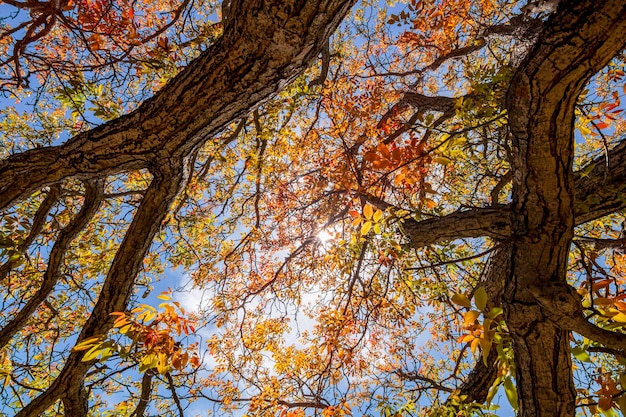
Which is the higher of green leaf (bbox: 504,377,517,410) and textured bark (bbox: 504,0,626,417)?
textured bark (bbox: 504,0,626,417)

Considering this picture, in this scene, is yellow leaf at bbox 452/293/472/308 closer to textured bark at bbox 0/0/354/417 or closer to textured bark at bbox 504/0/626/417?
textured bark at bbox 504/0/626/417

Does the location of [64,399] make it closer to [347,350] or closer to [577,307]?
[347,350]

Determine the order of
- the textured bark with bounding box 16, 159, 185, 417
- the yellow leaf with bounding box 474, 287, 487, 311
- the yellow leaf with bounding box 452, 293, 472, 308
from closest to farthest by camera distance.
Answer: the yellow leaf with bounding box 474, 287, 487, 311, the yellow leaf with bounding box 452, 293, 472, 308, the textured bark with bounding box 16, 159, 185, 417

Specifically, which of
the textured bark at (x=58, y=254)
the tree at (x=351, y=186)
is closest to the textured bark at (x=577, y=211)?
the tree at (x=351, y=186)

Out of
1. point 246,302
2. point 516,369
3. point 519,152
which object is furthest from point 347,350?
point 519,152

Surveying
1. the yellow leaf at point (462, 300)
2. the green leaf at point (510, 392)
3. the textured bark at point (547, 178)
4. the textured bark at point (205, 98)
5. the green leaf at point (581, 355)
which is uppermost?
the textured bark at point (205, 98)

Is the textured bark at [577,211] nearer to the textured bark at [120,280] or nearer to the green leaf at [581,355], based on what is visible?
the green leaf at [581,355]

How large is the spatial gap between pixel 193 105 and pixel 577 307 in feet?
8.09

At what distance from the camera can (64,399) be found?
2549mm

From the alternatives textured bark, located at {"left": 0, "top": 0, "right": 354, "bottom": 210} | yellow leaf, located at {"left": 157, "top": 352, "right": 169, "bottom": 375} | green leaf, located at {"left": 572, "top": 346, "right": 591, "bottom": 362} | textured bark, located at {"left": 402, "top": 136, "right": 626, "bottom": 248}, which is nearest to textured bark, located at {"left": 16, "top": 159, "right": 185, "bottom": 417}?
textured bark, located at {"left": 0, "top": 0, "right": 354, "bottom": 210}

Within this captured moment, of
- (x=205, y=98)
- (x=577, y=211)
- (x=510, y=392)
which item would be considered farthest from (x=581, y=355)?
(x=205, y=98)

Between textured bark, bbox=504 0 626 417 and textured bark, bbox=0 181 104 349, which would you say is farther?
textured bark, bbox=0 181 104 349

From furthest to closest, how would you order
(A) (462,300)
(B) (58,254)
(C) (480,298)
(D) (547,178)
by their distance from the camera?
(B) (58,254) → (D) (547,178) → (A) (462,300) → (C) (480,298)

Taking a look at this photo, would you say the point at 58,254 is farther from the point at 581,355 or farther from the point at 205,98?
the point at 581,355
